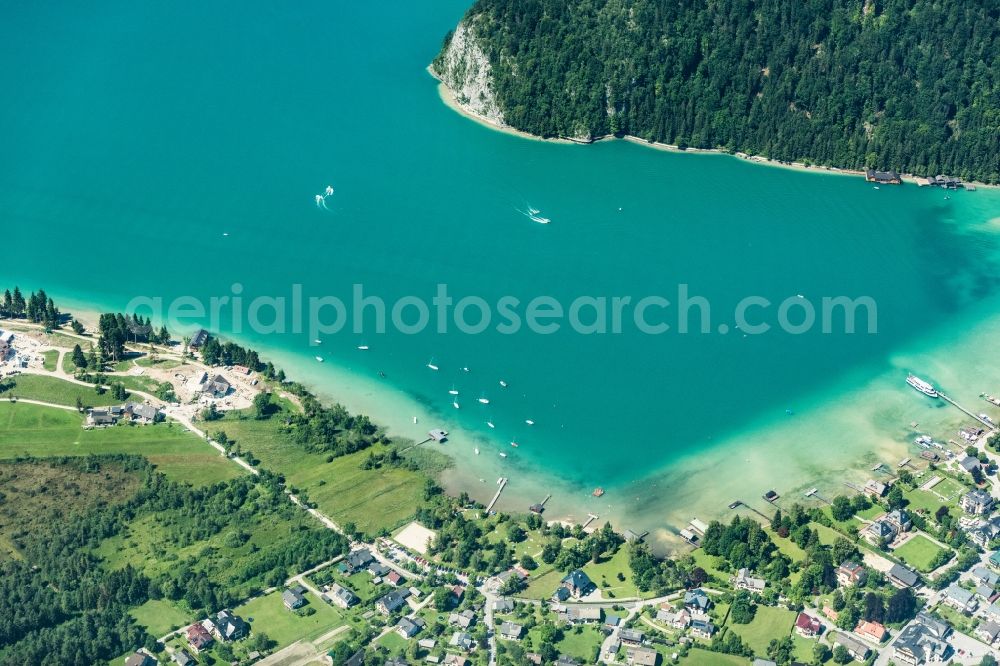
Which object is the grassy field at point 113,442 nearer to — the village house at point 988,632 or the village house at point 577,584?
the village house at point 577,584

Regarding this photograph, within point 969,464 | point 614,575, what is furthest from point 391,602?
point 969,464

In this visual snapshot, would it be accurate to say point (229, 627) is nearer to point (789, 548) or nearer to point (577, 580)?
point (577, 580)

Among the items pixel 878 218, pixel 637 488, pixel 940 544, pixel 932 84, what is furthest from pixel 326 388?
pixel 932 84

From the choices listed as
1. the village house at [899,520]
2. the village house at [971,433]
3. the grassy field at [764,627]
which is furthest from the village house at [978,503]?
the grassy field at [764,627]

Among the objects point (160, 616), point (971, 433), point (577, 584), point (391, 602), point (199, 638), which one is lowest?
point (199, 638)

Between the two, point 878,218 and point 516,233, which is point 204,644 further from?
point 878,218

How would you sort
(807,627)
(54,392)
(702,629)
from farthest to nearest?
(54,392) → (807,627) → (702,629)
